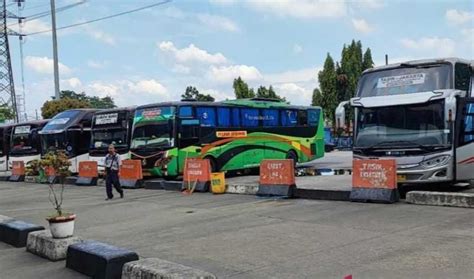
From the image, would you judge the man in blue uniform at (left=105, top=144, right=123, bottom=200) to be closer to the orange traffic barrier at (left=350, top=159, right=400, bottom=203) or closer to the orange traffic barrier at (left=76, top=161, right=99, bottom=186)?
the orange traffic barrier at (left=76, top=161, right=99, bottom=186)

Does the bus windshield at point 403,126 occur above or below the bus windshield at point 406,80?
below

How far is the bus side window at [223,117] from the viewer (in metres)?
22.4

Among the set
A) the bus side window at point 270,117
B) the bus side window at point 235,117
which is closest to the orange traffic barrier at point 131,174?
the bus side window at point 235,117

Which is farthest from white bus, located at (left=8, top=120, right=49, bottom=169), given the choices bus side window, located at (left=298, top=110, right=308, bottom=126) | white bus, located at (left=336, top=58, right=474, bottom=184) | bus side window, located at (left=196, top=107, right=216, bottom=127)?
white bus, located at (left=336, top=58, right=474, bottom=184)

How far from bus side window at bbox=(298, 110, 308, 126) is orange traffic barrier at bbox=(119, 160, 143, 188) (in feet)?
29.2

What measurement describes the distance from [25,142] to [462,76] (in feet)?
80.5

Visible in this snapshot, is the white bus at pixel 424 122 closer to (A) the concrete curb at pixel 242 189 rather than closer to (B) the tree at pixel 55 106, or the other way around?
(A) the concrete curb at pixel 242 189

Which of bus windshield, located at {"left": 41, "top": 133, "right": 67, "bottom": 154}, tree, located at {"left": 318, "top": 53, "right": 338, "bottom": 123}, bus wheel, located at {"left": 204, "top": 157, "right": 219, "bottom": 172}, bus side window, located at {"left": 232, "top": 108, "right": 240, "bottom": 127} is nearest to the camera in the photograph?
bus wheel, located at {"left": 204, "top": 157, "right": 219, "bottom": 172}

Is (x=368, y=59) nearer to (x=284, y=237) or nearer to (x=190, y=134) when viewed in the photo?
(x=190, y=134)

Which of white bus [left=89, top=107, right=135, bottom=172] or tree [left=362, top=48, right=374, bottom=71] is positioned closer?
white bus [left=89, top=107, right=135, bottom=172]

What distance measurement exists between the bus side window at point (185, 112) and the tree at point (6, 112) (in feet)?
131

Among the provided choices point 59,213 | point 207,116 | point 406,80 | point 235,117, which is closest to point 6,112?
point 235,117

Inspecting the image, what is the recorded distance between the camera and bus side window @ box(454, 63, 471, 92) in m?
13.0

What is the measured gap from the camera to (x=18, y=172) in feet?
94.9
